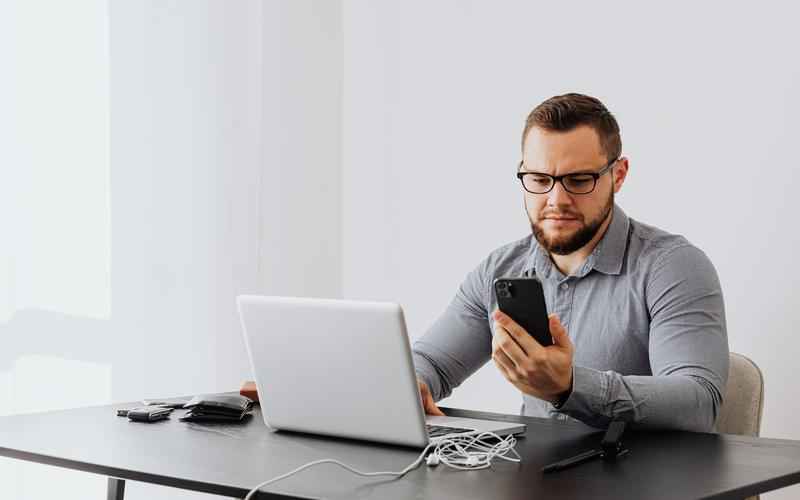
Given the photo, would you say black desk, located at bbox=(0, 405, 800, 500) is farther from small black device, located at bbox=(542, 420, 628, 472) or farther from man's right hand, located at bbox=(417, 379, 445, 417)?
man's right hand, located at bbox=(417, 379, 445, 417)

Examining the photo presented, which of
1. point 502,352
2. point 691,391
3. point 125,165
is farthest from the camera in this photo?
point 125,165

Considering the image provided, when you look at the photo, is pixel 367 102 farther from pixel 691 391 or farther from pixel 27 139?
pixel 691 391

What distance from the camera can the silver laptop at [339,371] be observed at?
147 cm

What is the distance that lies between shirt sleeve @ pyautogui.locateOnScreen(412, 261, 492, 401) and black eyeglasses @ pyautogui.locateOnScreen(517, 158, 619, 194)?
31 centimetres

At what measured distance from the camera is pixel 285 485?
1.28 meters

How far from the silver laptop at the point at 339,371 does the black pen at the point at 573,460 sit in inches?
8.0

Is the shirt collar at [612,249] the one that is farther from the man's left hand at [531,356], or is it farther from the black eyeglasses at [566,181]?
the man's left hand at [531,356]

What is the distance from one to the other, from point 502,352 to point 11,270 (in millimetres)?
1677

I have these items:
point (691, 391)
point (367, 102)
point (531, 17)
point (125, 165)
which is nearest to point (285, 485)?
point (691, 391)

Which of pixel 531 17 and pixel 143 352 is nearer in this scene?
pixel 143 352

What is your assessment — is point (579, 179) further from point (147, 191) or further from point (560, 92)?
point (147, 191)

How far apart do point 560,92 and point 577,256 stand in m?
1.20

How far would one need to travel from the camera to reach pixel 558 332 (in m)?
1.54

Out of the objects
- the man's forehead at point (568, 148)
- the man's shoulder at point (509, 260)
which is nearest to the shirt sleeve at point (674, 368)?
the man's forehead at point (568, 148)
